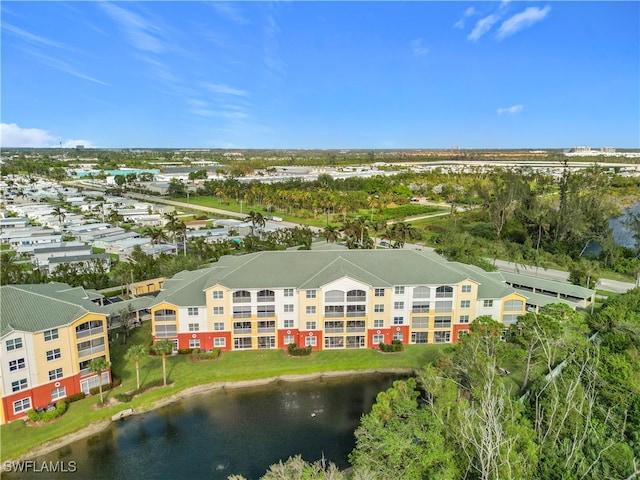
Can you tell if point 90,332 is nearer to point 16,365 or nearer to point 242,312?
point 16,365

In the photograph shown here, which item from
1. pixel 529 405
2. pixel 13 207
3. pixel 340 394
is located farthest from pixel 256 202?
pixel 529 405

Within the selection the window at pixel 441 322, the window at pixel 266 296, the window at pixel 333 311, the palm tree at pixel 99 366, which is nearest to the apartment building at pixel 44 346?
the palm tree at pixel 99 366

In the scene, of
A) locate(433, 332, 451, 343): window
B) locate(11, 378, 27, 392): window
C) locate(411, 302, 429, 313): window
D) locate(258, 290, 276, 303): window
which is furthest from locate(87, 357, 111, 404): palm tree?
locate(433, 332, 451, 343): window

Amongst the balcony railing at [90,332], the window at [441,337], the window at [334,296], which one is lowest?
the window at [441,337]

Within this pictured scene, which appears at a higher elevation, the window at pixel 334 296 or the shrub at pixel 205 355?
the window at pixel 334 296

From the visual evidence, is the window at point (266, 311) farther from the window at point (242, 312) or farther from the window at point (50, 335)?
the window at point (50, 335)

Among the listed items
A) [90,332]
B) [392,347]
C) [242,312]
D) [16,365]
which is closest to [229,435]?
[242,312]

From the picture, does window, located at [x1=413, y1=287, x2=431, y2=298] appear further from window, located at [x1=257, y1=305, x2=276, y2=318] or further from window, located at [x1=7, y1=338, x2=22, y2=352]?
window, located at [x1=7, y1=338, x2=22, y2=352]
